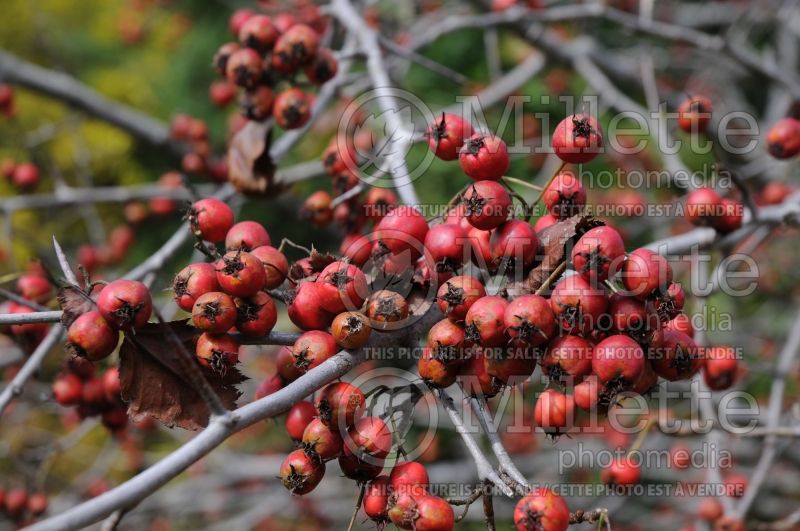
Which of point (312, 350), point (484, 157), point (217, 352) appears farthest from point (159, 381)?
point (484, 157)

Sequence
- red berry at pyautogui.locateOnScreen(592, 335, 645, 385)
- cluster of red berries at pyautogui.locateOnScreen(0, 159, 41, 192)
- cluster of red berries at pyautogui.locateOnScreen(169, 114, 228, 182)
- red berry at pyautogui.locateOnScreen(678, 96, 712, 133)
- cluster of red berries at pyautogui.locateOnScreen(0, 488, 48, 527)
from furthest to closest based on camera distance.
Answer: cluster of red berries at pyautogui.locateOnScreen(0, 159, 41, 192), cluster of red berries at pyautogui.locateOnScreen(169, 114, 228, 182), cluster of red berries at pyautogui.locateOnScreen(0, 488, 48, 527), red berry at pyautogui.locateOnScreen(678, 96, 712, 133), red berry at pyautogui.locateOnScreen(592, 335, 645, 385)

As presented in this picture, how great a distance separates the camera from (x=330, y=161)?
9.02 feet

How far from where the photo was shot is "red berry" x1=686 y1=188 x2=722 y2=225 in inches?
88.6

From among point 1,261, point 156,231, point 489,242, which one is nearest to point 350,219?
point 489,242

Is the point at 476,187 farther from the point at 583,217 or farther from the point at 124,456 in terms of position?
the point at 124,456

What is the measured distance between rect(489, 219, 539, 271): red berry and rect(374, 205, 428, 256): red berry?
0.21m

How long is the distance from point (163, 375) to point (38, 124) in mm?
7616

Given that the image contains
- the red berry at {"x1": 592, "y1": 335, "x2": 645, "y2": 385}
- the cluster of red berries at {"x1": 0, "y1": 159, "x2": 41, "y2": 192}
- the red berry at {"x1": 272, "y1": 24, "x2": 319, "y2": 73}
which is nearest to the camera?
the red berry at {"x1": 592, "y1": 335, "x2": 645, "y2": 385}

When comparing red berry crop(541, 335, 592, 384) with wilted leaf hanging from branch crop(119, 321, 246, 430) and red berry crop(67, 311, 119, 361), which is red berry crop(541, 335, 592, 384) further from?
red berry crop(67, 311, 119, 361)

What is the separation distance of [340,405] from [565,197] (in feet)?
2.74

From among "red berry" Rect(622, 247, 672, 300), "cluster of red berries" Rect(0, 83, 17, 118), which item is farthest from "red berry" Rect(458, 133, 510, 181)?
"cluster of red berries" Rect(0, 83, 17, 118)

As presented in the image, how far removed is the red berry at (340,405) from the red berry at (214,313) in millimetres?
287

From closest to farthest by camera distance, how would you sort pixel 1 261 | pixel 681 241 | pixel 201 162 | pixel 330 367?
pixel 330 367
pixel 681 241
pixel 201 162
pixel 1 261

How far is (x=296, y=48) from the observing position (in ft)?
8.75
